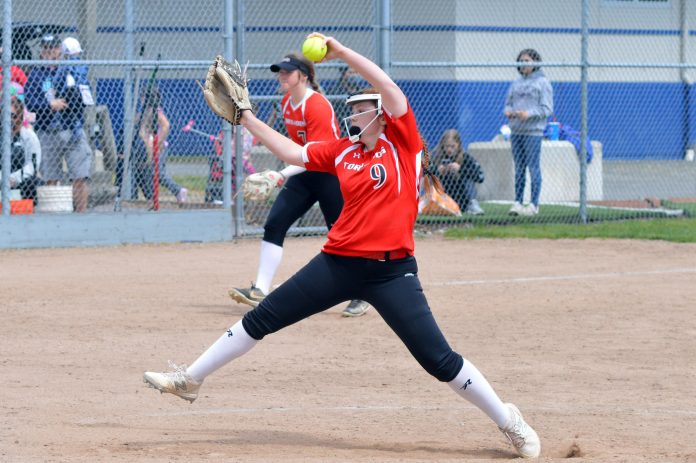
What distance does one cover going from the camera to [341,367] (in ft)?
25.7

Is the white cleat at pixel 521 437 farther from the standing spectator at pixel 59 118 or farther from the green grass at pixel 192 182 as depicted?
the green grass at pixel 192 182

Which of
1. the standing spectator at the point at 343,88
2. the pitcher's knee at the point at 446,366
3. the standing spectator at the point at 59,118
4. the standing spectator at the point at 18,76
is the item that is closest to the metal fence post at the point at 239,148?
the standing spectator at the point at 343,88

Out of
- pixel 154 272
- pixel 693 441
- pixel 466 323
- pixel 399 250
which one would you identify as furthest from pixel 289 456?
pixel 154 272

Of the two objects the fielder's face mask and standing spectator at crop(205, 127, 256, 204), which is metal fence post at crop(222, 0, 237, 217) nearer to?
standing spectator at crop(205, 127, 256, 204)

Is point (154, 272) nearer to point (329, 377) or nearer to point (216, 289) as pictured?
point (216, 289)

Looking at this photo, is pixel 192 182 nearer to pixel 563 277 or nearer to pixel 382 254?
pixel 563 277

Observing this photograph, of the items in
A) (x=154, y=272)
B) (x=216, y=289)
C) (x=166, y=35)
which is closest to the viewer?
(x=216, y=289)

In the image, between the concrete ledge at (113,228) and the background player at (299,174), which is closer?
the background player at (299,174)

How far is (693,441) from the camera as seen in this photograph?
19.8 feet

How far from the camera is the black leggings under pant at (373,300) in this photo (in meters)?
5.70

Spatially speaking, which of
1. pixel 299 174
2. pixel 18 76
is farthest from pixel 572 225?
pixel 299 174

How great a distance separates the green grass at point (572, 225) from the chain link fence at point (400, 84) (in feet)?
0.22

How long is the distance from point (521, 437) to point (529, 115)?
10222mm

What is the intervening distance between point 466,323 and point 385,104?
4074 mm
